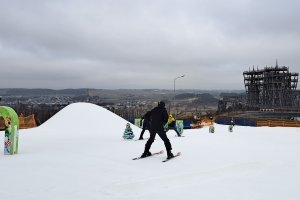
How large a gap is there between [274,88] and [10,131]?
9354 centimetres

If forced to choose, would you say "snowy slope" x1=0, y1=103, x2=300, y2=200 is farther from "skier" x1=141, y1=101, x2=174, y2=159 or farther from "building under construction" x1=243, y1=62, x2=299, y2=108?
"building under construction" x1=243, y1=62, x2=299, y2=108

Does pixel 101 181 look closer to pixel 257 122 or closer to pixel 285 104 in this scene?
pixel 257 122

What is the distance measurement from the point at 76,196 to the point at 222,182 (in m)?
3.00

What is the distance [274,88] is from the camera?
A: 299 feet

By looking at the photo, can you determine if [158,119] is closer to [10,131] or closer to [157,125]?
[157,125]

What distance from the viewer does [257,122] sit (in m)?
34.4

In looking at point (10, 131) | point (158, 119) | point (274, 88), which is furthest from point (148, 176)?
point (274, 88)

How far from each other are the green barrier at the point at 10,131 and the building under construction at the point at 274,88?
8908cm

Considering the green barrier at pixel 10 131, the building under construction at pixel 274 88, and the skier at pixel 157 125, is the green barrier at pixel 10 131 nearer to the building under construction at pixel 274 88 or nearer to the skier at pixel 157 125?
the skier at pixel 157 125

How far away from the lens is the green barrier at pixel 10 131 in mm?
9047

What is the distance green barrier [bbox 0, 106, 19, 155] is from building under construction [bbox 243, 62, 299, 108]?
89.1 meters

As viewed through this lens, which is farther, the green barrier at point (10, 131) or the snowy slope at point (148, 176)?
the green barrier at point (10, 131)

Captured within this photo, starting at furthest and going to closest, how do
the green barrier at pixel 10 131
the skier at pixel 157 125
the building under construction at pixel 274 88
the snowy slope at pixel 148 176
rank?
the building under construction at pixel 274 88
the green barrier at pixel 10 131
the skier at pixel 157 125
the snowy slope at pixel 148 176

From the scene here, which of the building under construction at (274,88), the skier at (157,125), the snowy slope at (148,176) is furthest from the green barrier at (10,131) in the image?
the building under construction at (274,88)
